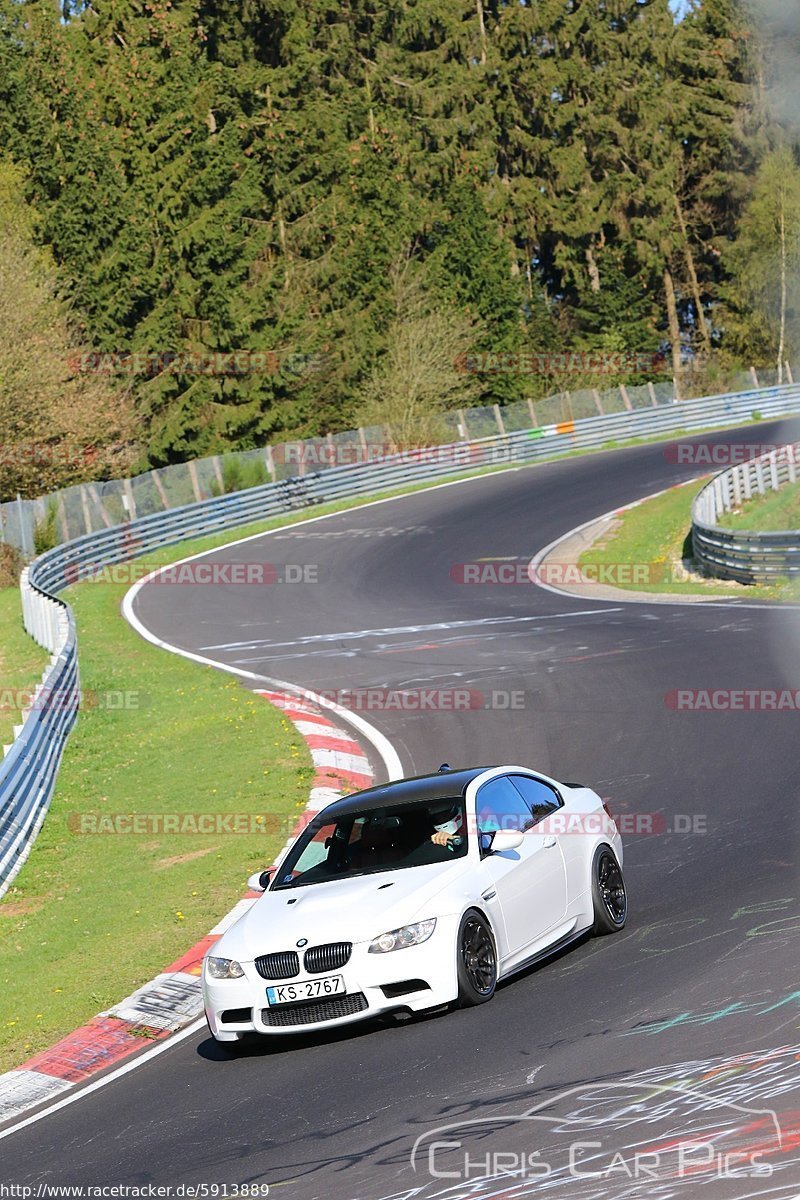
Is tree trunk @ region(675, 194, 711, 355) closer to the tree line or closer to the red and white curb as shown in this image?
the tree line

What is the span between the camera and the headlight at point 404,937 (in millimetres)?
8961

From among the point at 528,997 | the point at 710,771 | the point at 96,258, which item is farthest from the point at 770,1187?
the point at 96,258

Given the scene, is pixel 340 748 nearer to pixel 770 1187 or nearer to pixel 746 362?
pixel 770 1187

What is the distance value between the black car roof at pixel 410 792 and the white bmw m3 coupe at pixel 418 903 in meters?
0.01

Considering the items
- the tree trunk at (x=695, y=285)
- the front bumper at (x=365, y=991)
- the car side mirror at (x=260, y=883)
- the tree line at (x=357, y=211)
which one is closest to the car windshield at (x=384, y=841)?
the car side mirror at (x=260, y=883)

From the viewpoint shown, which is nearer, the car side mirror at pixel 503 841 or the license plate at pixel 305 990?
the license plate at pixel 305 990

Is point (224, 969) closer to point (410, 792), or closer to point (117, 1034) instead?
point (117, 1034)

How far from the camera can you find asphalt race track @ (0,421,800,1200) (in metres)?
6.46

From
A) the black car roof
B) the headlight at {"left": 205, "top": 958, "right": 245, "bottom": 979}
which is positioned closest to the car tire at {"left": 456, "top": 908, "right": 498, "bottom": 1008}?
the black car roof

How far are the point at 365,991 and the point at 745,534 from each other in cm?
2052

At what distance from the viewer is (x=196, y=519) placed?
42.9 meters

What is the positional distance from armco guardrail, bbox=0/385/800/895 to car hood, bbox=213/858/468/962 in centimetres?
567

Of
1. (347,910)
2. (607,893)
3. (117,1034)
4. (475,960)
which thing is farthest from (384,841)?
(117,1034)

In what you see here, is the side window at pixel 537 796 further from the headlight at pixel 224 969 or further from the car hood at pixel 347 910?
the headlight at pixel 224 969
